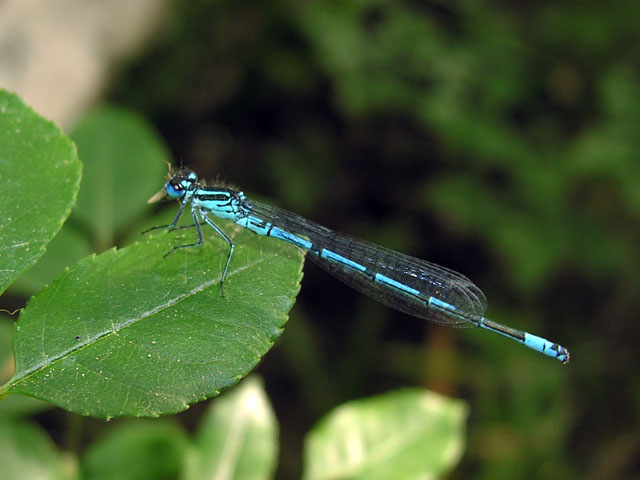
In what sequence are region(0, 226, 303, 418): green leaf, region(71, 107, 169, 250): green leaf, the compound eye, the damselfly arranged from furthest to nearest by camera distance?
the damselfly
the compound eye
region(71, 107, 169, 250): green leaf
region(0, 226, 303, 418): green leaf

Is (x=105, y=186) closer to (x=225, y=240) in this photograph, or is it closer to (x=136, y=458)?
(x=225, y=240)

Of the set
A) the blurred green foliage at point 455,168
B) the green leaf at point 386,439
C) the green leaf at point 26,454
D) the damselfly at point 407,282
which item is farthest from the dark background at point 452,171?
the green leaf at point 26,454

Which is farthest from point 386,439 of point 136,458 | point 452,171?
point 452,171

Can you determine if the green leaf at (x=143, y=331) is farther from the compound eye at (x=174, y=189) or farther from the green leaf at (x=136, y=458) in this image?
the compound eye at (x=174, y=189)

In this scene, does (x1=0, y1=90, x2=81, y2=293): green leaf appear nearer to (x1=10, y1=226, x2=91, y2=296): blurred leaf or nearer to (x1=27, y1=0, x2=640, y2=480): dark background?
(x1=10, y1=226, x2=91, y2=296): blurred leaf

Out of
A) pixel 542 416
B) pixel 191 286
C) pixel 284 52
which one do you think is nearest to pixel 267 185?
pixel 284 52

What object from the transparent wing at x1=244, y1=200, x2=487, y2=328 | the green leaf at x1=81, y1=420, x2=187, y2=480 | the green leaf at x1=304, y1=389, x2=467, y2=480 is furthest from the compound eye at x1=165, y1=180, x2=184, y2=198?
the green leaf at x1=304, y1=389, x2=467, y2=480
